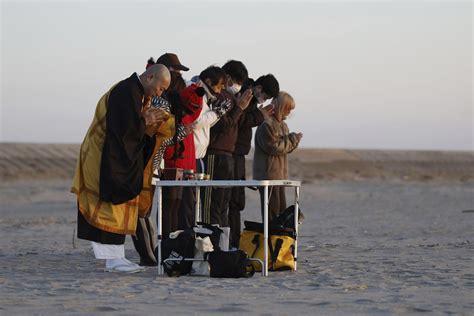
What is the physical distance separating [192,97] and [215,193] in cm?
101

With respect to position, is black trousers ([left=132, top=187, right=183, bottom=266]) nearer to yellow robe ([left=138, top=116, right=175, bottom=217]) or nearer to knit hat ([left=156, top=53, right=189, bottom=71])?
yellow robe ([left=138, top=116, right=175, bottom=217])

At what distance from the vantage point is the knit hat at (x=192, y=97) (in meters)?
9.75

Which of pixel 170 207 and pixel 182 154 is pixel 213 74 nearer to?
pixel 182 154

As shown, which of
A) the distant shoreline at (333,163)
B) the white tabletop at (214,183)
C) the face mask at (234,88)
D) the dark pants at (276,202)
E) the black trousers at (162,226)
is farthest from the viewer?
the distant shoreline at (333,163)

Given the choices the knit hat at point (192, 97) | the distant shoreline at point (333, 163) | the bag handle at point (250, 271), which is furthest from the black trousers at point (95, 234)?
the distant shoreline at point (333, 163)

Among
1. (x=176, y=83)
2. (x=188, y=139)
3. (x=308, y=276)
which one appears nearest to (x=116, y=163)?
(x=188, y=139)

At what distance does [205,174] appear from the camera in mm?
9961

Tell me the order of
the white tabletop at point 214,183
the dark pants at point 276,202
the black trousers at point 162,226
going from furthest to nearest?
the dark pants at point 276,202 < the black trousers at point 162,226 < the white tabletop at point 214,183

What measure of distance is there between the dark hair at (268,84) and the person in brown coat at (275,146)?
181 millimetres

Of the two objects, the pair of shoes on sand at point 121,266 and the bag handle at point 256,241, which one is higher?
the bag handle at point 256,241

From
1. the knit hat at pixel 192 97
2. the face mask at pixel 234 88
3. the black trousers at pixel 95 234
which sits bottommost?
the black trousers at pixel 95 234

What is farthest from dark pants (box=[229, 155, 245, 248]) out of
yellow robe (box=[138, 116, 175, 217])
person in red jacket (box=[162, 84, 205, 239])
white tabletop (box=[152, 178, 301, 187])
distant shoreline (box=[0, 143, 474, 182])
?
distant shoreline (box=[0, 143, 474, 182])

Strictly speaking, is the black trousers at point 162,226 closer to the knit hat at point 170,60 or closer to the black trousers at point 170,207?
the black trousers at point 170,207

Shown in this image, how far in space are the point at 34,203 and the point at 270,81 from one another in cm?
1617
